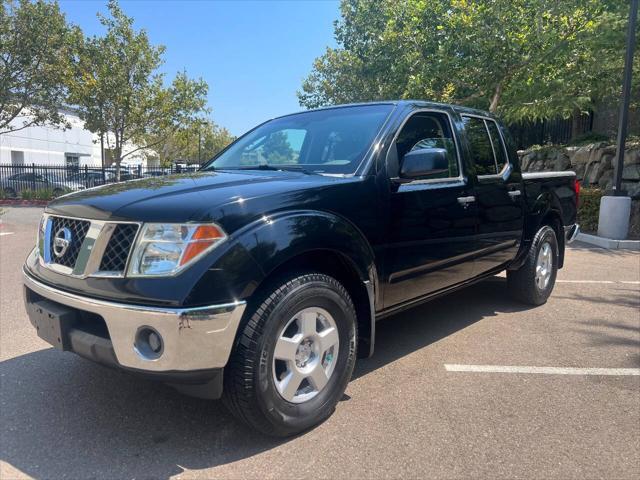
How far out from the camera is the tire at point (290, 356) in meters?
2.38

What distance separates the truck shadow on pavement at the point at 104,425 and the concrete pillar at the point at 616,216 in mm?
7783

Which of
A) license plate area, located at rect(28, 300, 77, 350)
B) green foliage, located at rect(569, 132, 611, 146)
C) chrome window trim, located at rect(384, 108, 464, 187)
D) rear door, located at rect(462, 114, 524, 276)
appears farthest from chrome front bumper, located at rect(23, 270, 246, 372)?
green foliage, located at rect(569, 132, 611, 146)

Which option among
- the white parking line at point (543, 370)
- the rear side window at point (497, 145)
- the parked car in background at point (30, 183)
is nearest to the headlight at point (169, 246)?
the white parking line at point (543, 370)

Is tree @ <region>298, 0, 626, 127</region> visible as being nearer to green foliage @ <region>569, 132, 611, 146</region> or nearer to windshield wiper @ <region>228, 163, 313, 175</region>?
green foliage @ <region>569, 132, 611, 146</region>

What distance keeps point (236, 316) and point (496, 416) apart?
68.5 inches

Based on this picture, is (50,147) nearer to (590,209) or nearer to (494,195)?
(590,209)

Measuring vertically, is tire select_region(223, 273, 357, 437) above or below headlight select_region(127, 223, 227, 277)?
below

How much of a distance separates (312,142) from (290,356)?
5.84ft

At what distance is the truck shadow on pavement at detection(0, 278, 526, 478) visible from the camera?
2436mm

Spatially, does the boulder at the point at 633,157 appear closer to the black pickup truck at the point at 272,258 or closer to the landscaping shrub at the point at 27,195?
the black pickup truck at the point at 272,258

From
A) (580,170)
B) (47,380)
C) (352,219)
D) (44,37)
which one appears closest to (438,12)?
(580,170)

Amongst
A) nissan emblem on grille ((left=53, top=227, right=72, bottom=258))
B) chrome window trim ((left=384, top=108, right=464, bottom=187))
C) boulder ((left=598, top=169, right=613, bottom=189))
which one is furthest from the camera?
boulder ((left=598, top=169, right=613, bottom=189))

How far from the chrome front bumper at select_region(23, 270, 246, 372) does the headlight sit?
0.61 ft

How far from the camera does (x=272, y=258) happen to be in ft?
7.95
